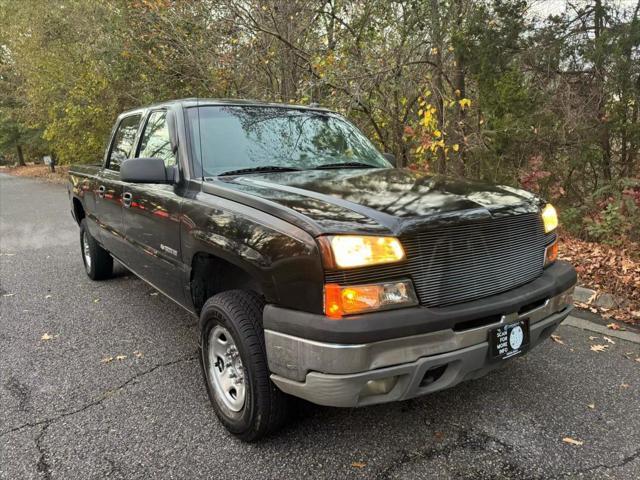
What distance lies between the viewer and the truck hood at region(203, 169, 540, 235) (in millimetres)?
2146

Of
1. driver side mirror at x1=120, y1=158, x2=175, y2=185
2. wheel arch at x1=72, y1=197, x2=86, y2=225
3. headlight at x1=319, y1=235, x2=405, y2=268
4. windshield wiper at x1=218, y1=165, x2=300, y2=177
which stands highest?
driver side mirror at x1=120, y1=158, x2=175, y2=185

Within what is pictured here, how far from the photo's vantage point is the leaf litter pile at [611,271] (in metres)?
4.46

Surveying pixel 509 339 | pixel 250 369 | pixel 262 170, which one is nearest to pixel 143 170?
pixel 262 170

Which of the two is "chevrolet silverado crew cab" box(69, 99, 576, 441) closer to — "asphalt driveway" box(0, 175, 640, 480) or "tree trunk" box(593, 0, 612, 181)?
"asphalt driveway" box(0, 175, 640, 480)

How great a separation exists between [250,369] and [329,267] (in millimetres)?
706

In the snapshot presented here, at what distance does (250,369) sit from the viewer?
2336 millimetres

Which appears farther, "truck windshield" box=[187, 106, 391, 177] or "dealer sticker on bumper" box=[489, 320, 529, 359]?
"truck windshield" box=[187, 106, 391, 177]

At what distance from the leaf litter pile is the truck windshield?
2.65 m

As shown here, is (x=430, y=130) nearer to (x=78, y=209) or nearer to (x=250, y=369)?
(x=78, y=209)

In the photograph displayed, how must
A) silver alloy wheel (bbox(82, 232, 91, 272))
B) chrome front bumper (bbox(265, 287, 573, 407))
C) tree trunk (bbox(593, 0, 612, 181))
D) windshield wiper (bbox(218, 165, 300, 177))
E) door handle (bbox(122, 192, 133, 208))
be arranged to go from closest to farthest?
chrome front bumper (bbox(265, 287, 573, 407)) < windshield wiper (bbox(218, 165, 300, 177)) < door handle (bbox(122, 192, 133, 208)) < silver alloy wheel (bbox(82, 232, 91, 272)) < tree trunk (bbox(593, 0, 612, 181))

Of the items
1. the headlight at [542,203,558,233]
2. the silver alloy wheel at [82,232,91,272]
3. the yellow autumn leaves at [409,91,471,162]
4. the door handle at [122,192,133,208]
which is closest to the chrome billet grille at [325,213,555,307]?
the headlight at [542,203,558,233]

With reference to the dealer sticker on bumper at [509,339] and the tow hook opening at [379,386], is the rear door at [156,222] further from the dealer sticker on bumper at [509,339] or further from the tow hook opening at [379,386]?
the dealer sticker on bumper at [509,339]

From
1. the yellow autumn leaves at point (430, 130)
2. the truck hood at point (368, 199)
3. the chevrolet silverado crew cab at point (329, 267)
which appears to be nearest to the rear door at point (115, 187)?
the chevrolet silverado crew cab at point (329, 267)

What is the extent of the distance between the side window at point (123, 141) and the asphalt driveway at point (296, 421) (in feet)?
5.02
